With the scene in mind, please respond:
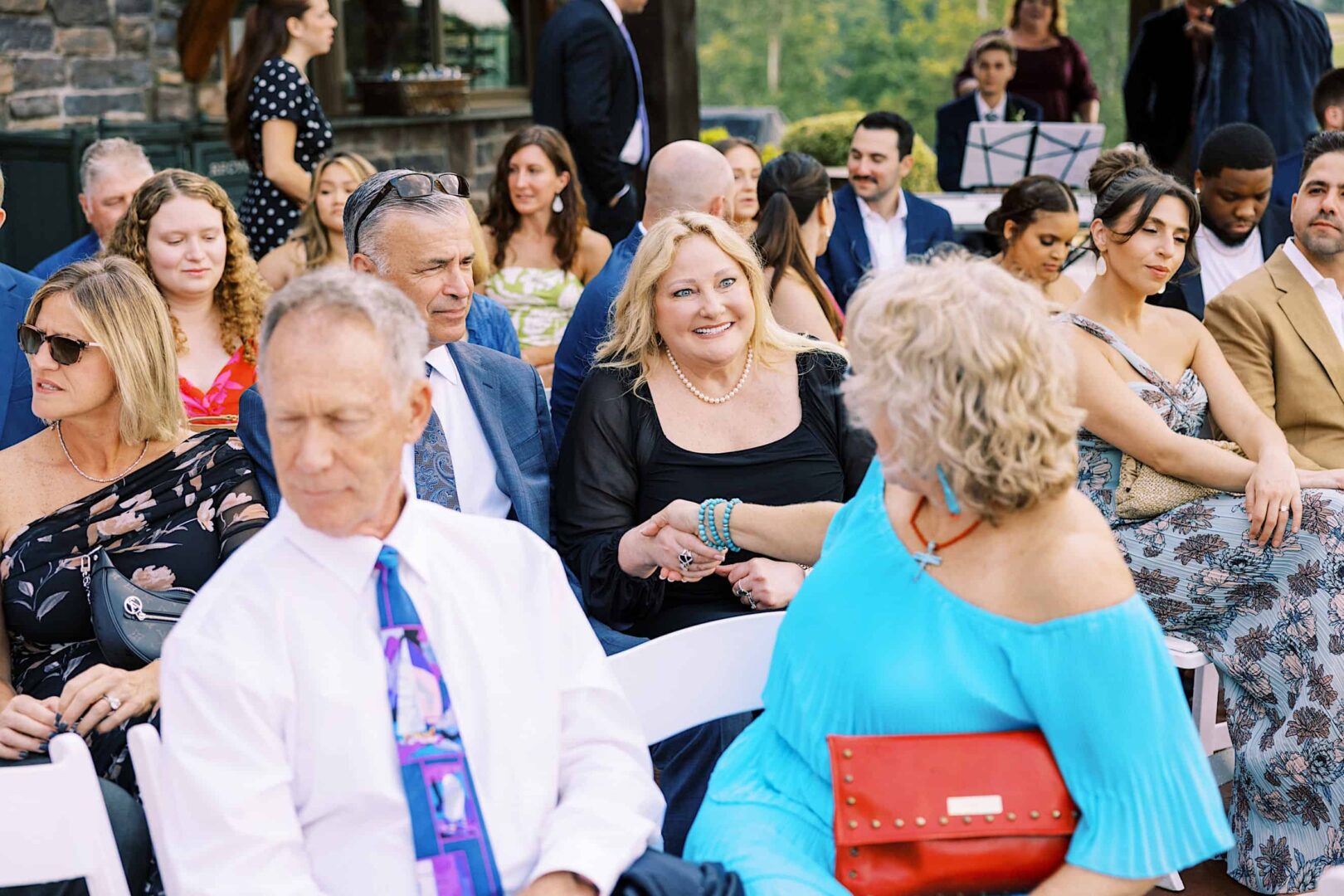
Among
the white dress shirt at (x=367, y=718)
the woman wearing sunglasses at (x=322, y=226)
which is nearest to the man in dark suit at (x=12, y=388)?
the woman wearing sunglasses at (x=322, y=226)

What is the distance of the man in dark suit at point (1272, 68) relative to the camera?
730cm

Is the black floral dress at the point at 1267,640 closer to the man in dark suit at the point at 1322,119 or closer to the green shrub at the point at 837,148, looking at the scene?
the man in dark suit at the point at 1322,119

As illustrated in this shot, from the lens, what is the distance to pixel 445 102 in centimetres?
912

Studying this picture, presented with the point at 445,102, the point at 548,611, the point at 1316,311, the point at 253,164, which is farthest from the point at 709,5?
the point at 548,611

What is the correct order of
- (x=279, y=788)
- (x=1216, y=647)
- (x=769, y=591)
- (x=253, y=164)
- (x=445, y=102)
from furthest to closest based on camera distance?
(x=445, y=102) < (x=253, y=164) < (x=1216, y=647) < (x=769, y=591) < (x=279, y=788)

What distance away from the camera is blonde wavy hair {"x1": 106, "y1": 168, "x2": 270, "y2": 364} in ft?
12.6

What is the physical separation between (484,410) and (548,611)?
43.5 inches

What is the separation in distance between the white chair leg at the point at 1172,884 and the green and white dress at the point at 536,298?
2958mm

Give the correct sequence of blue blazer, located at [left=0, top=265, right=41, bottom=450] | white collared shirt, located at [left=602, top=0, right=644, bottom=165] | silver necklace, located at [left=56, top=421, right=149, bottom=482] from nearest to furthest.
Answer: silver necklace, located at [left=56, top=421, right=149, bottom=482] < blue blazer, located at [left=0, top=265, right=41, bottom=450] < white collared shirt, located at [left=602, top=0, right=644, bottom=165]

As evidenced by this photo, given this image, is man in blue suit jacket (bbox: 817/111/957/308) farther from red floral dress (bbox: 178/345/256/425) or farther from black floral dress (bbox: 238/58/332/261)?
red floral dress (bbox: 178/345/256/425)

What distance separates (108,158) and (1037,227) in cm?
321

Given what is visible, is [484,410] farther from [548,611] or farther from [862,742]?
[862,742]

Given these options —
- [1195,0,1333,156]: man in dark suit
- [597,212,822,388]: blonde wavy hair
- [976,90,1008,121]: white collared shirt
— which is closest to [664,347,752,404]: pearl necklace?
[597,212,822,388]: blonde wavy hair

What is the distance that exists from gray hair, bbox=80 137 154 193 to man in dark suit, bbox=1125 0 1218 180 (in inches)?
250
